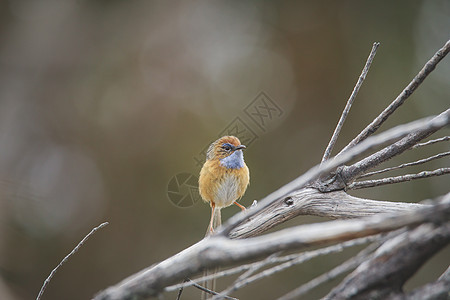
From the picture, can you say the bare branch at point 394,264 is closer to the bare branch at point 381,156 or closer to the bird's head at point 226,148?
the bare branch at point 381,156

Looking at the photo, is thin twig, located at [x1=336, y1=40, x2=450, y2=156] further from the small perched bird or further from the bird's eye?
the bird's eye

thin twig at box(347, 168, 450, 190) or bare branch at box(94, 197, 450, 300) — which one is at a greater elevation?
thin twig at box(347, 168, 450, 190)

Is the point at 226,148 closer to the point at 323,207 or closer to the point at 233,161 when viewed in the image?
the point at 233,161

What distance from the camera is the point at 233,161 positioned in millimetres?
3268

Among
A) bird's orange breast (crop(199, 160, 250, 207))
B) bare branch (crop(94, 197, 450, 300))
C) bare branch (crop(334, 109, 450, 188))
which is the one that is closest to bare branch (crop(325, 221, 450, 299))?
bare branch (crop(94, 197, 450, 300))

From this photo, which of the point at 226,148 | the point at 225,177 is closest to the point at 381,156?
the point at 225,177

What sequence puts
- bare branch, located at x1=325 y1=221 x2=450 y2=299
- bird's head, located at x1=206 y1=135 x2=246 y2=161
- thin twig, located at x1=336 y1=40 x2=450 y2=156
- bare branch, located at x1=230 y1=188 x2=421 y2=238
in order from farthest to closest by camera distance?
bird's head, located at x1=206 y1=135 x2=246 y2=161
bare branch, located at x1=230 y1=188 x2=421 y2=238
thin twig, located at x1=336 y1=40 x2=450 y2=156
bare branch, located at x1=325 y1=221 x2=450 y2=299

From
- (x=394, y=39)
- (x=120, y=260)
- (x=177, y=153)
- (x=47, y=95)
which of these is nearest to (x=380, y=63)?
(x=394, y=39)

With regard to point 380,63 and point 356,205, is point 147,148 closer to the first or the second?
point 380,63

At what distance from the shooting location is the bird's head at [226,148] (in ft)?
10.8

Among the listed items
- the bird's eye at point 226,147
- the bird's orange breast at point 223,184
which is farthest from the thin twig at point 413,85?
the bird's eye at point 226,147

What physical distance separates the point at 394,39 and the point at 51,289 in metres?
5.30

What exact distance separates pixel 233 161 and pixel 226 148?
138 mm

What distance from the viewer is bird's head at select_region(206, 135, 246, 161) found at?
10.8 ft
